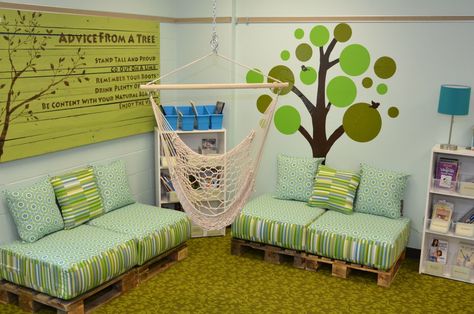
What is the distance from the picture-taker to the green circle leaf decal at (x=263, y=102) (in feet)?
16.1

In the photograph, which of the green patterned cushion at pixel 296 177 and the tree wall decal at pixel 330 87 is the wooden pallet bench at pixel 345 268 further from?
the tree wall decal at pixel 330 87

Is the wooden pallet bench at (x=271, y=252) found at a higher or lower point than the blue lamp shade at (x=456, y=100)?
lower

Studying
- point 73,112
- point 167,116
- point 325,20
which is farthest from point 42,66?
point 325,20

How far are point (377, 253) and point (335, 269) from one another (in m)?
0.39

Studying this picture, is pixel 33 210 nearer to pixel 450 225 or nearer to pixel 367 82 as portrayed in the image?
pixel 367 82

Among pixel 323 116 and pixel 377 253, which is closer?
pixel 377 253

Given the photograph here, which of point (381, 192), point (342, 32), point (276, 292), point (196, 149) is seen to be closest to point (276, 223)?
point (276, 292)

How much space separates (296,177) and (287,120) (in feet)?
1.97

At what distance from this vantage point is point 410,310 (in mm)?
3490

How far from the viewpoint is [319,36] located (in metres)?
4.57

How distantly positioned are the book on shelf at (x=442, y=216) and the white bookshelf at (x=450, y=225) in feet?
0.11

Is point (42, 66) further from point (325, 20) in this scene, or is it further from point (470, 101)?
point (470, 101)

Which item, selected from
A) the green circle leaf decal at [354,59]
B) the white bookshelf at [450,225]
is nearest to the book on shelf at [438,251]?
the white bookshelf at [450,225]

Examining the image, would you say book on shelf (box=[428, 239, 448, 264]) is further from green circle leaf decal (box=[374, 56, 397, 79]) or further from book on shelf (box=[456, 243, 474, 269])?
green circle leaf decal (box=[374, 56, 397, 79])
